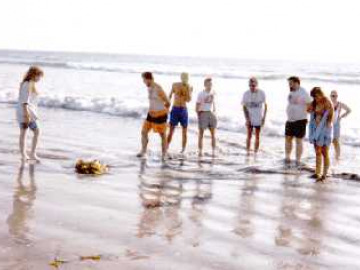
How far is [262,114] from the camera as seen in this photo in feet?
39.6

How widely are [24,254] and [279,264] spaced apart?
2240mm

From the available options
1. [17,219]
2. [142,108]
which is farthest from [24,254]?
[142,108]

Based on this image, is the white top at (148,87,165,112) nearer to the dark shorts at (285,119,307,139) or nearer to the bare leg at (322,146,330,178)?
the dark shorts at (285,119,307,139)

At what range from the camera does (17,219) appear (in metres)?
5.97

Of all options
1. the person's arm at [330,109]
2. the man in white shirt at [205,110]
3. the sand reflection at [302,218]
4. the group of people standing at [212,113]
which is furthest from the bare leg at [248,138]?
the sand reflection at [302,218]

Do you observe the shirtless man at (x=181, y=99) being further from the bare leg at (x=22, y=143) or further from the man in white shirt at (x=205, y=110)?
the bare leg at (x=22, y=143)

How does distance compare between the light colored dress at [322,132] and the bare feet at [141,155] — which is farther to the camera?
the bare feet at [141,155]

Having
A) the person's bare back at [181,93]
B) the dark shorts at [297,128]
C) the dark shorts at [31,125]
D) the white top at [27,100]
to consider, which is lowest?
the dark shorts at [31,125]

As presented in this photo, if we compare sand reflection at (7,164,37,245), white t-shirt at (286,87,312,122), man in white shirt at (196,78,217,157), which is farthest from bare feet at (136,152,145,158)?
white t-shirt at (286,87,312,122)

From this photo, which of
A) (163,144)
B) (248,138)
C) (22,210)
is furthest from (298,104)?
(22,210)

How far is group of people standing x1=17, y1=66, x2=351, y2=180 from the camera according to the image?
→ 9.50 meters

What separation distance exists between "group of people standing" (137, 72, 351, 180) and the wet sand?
0.53 metres

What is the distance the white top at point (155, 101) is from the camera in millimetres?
10484

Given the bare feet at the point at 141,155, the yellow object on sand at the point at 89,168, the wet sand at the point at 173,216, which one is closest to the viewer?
the wet sand at the point at 173,216
